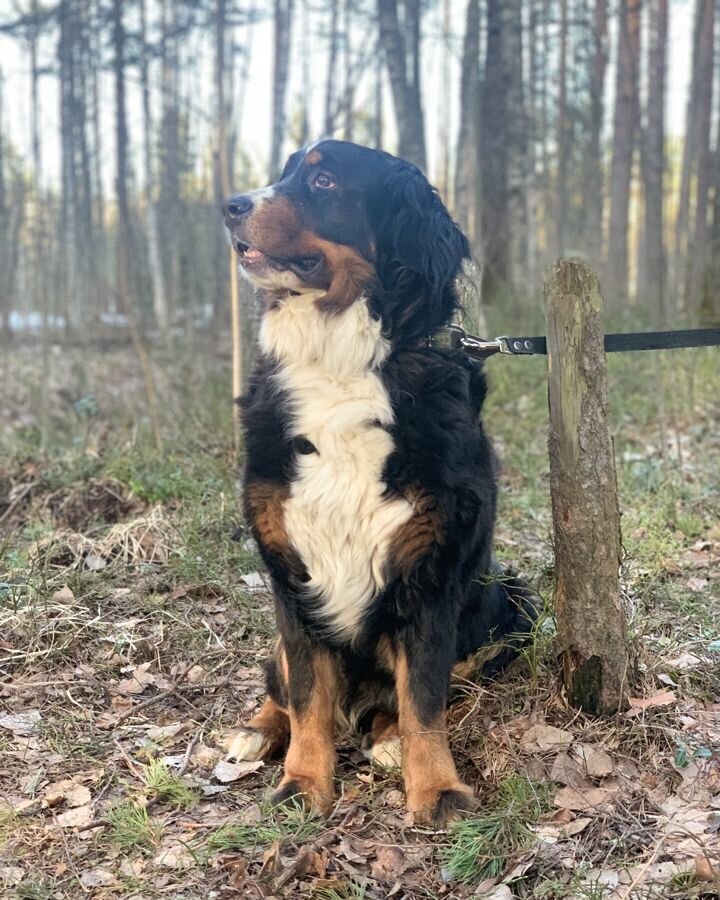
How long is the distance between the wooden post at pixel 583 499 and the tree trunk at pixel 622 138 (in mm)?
12170

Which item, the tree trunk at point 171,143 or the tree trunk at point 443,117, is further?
the tree trunk at point 443,117

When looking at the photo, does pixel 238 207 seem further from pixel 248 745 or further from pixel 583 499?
pixel 248 745

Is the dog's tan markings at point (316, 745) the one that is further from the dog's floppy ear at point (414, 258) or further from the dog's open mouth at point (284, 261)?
the dog's open mouth at point (284, 261)

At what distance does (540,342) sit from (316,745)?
154 centimetres

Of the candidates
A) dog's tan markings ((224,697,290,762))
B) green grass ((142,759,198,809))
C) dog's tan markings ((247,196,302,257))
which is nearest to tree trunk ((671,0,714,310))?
dog's tan markings ((247,196,302,257))

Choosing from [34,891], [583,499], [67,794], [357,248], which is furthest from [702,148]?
[34,891]

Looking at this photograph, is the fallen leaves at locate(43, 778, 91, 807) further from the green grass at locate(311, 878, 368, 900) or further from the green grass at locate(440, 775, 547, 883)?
the green grass at locate(440, 775, 547, 883)

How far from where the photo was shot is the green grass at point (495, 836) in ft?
7.88

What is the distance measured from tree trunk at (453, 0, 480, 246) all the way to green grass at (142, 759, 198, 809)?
7.78 metres

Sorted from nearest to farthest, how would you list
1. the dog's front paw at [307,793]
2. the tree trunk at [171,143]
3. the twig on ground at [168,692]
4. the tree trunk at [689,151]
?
the dog's front paw at [307,793] < the twig on ground at [168,692] < the tree trunk at [689,151] < the tree trunk at [171,143]

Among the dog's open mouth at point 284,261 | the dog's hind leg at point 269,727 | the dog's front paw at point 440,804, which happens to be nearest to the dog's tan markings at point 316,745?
the dog's hind leg at point 269,727

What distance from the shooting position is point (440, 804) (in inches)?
105

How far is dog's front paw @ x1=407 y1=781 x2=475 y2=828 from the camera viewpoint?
8.65 feet

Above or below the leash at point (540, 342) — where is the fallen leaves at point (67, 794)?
below
